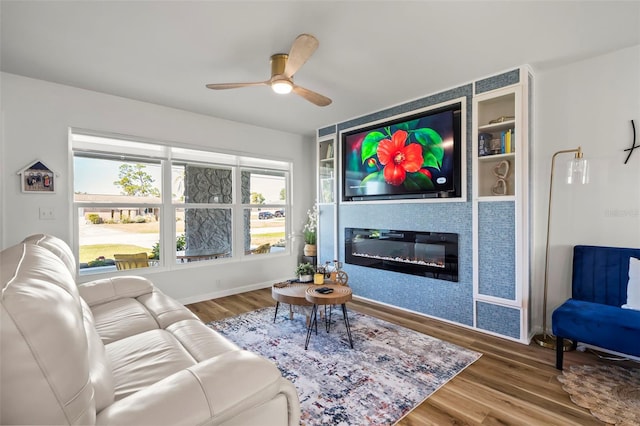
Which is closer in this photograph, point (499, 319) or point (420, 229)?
point (499, 319)

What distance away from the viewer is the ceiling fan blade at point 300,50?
1.92 metres

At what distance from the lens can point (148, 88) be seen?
321cm

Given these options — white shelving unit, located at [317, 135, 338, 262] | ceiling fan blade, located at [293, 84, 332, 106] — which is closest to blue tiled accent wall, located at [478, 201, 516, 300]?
ceiling fan blade, located at [293, 84, 332, 106]

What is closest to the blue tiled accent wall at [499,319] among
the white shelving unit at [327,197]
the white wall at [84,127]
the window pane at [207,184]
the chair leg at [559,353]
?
the chair leg at [559,353]

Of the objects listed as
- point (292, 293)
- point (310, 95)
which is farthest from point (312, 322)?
point (310, 95)

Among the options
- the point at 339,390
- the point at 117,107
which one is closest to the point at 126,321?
the point at 339,390

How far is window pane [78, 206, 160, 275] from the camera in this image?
134 inches

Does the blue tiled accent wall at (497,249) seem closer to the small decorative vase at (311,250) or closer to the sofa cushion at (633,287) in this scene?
the sofa cushion at (633,287)

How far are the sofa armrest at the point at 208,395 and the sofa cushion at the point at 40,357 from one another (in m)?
0.14

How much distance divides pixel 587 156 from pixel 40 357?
3.78 m

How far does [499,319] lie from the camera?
115 inches

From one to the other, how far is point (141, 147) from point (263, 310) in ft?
8.35

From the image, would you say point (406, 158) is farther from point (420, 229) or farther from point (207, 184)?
point (207, 184)

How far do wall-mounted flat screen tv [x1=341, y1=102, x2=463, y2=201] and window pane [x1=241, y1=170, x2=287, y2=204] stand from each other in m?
1.26
